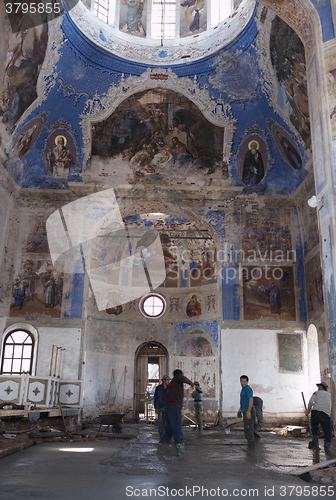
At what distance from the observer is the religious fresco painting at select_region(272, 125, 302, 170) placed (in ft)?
49.1

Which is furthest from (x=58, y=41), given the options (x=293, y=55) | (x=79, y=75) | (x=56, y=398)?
(x=56, y=398)

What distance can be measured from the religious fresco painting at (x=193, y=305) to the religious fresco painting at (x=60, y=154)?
9.94 metres

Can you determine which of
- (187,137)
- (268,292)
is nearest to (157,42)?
(187,137)

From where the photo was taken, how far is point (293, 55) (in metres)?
12.2

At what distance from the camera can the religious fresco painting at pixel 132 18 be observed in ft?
50.8

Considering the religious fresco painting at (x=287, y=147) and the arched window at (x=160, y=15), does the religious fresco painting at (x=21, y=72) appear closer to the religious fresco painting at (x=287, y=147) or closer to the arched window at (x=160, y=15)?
the arched window at (x=160, y=15)

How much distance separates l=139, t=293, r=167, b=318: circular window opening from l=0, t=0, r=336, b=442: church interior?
7191 millimetres

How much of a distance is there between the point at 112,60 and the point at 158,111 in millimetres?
2446

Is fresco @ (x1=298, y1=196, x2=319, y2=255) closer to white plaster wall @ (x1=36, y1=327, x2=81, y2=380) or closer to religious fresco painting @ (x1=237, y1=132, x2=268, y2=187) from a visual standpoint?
religious fresco painting @ (x1=237, y1=132, x2=268, y2=187)

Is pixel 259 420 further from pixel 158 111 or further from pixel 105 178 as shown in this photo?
pixel 158 111

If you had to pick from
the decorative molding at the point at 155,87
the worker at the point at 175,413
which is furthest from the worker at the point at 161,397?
the decorative molding at the point at 155,87
